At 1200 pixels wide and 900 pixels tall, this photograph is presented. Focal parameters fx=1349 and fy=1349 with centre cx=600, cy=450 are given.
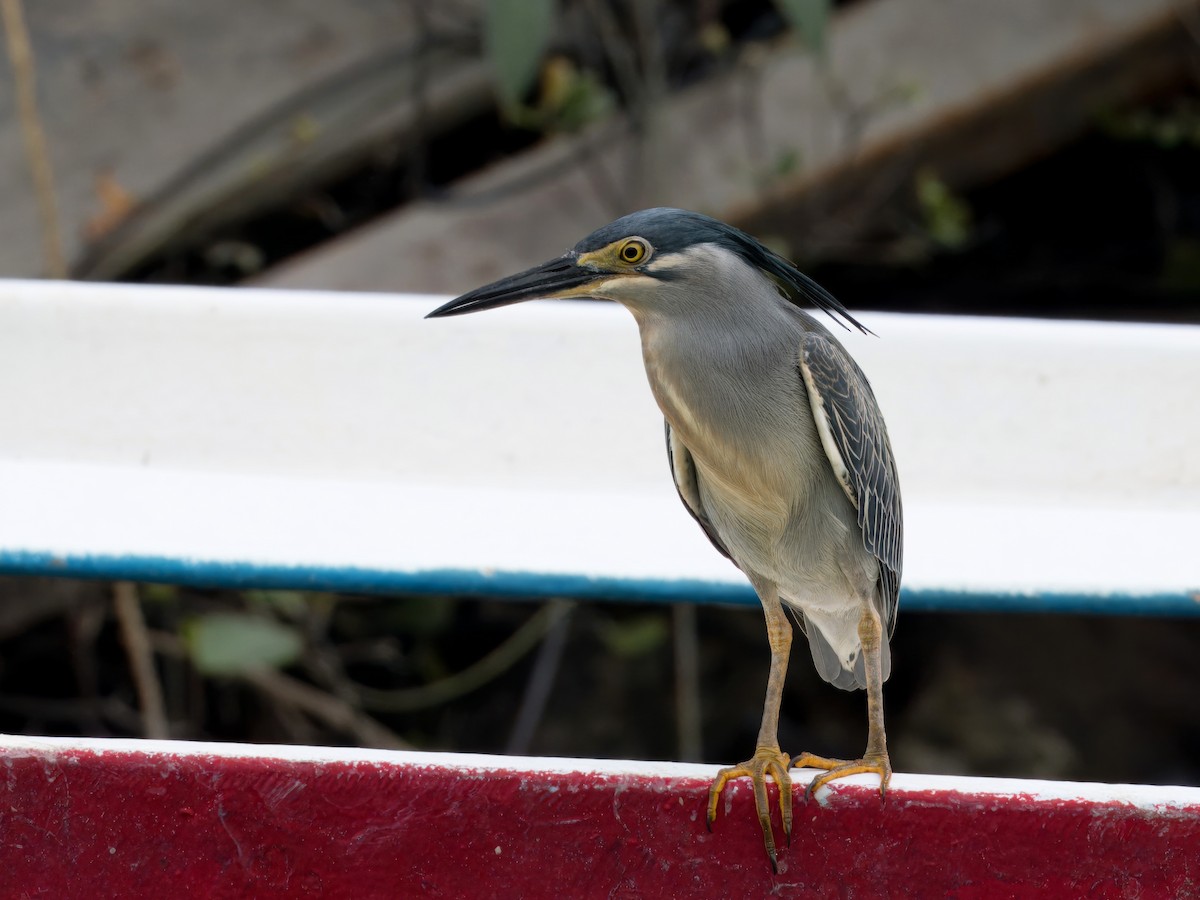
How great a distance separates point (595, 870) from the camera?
126 centimetres

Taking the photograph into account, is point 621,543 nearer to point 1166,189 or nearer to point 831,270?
point 831,270

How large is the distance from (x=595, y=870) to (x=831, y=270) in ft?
8.44

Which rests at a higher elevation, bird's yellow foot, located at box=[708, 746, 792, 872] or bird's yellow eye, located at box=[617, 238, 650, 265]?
bird's yellow eye, located at box=[617, 238, 650, 265]

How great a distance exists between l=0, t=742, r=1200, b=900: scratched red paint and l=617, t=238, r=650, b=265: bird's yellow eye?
51 cm

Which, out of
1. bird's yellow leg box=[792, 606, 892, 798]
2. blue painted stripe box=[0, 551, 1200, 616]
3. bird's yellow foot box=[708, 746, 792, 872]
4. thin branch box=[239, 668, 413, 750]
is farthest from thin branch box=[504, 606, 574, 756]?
bird's yellow foot box=[708, 746, 792, 872]

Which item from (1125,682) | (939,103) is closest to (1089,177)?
(939,103)

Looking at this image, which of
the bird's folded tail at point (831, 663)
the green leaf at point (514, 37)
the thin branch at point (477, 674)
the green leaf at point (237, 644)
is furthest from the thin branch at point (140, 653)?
the bird's folded tail at point (831, 663)

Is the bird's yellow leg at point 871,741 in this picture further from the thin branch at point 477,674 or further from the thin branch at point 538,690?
the thin branch at point 538,690

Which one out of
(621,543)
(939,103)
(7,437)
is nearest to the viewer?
(621,543)

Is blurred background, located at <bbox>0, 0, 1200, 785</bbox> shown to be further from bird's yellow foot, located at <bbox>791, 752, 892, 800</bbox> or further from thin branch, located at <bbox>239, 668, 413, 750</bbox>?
bird's yellow foot, located at <bbox>791, 752, 892, 800</bbox>

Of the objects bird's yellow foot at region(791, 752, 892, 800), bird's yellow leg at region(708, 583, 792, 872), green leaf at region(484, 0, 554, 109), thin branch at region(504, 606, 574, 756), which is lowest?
thin branch at region(504, 606, 574, 756)

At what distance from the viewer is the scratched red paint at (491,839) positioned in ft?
4.00

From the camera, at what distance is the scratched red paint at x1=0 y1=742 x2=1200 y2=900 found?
4.00 feet

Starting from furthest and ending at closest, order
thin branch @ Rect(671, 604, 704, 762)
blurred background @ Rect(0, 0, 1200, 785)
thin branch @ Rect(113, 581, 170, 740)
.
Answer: blurred background @ Rect(0, 0, 1200, 785) < thin branch @ Rect(671, 604, 704, 762) < thin branch @ Rect(113, 581, 170, 740)
